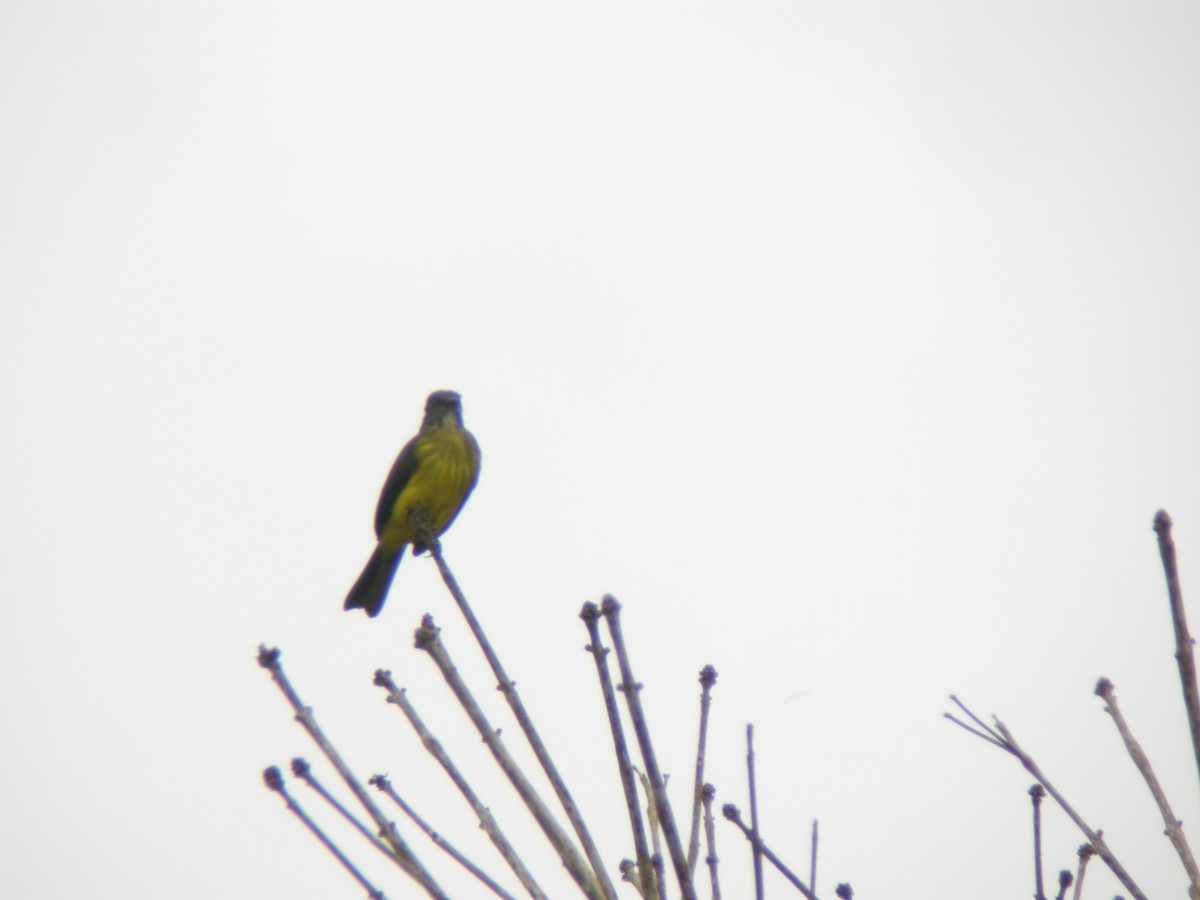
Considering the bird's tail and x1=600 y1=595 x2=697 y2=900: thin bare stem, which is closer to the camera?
x1=600 y1=595 x2=697 y2=900: thin bare stem

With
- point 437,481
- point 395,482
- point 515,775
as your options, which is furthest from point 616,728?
point 395,482

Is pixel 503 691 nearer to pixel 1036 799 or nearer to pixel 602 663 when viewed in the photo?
pixel 602 663

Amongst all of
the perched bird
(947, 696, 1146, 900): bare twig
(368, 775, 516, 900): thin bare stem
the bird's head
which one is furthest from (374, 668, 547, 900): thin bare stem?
the bird's head

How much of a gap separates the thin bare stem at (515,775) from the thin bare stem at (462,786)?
10 cm

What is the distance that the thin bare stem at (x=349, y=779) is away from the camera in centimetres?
216

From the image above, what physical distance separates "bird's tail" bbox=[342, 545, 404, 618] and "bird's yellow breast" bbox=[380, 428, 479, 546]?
18 centimetres

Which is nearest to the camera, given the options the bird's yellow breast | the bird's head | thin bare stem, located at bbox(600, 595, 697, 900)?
thin bare stem, located at bbox(600, 595, 697, 900)

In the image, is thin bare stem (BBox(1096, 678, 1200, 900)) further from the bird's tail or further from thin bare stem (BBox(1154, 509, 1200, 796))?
the bird's tail

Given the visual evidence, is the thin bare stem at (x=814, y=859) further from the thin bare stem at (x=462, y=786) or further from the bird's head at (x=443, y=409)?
the bird's head at (x=443, y=409)

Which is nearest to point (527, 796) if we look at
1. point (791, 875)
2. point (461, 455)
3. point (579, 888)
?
point (579, 888)

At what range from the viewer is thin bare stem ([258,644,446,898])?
2.16 metres

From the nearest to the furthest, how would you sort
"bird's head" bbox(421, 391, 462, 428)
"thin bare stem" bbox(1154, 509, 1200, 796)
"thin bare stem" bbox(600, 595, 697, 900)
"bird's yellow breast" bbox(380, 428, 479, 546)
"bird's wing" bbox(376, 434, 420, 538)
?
"thin bare stem" bbox(1154, 509, 1200, 796) → "thin bare stem" bbox(600, 595, 697, 900) → "bird's yellow breast" bbox(380, 428, 479, 546) → "bird's wing" bbox(376, 434, 420, 538) → "bird's head" bbox(421, 391, 462, 428)

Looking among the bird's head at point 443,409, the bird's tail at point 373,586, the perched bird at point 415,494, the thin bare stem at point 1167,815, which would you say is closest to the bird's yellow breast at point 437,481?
the perched bird at point 415,494

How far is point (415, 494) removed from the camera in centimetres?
975
